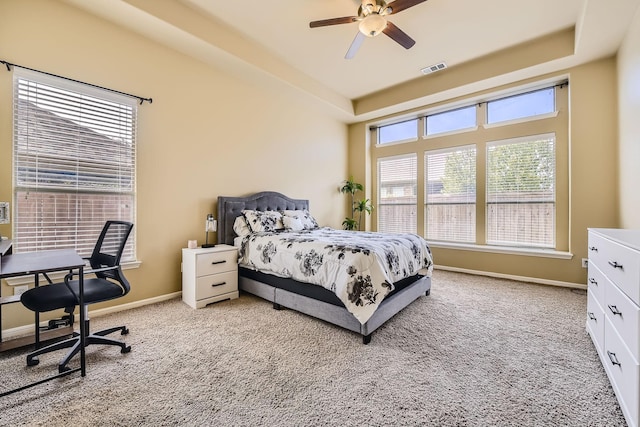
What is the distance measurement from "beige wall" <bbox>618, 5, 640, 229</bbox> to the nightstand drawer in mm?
4285

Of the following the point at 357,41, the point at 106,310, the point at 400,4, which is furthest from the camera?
the point at 357,41

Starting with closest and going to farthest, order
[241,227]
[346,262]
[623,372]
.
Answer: [623,372] → [346,262] → [241,227]

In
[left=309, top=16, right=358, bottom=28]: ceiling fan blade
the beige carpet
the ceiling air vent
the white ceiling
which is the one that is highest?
the ceiling air vent

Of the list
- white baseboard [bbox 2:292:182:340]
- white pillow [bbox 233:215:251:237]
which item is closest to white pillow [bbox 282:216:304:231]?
white pillow [bbox 233:215:251:237]

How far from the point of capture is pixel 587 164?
3531mm

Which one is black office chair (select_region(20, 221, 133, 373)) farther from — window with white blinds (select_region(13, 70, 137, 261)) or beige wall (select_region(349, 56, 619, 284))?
beige wall (select_region(349, 56, 619, 284))

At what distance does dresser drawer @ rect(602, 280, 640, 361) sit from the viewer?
1.27m

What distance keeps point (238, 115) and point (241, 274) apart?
2.29 metres

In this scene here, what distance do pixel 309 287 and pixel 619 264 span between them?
7.09ft

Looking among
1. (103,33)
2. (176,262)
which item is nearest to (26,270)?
(176,262)

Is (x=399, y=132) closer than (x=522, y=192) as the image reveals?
No

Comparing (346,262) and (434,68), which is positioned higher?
(434,68)

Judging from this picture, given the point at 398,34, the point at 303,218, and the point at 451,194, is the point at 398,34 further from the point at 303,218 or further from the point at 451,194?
the point at 451,194

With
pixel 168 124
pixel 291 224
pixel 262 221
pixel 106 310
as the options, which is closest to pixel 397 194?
pixel 291 224
